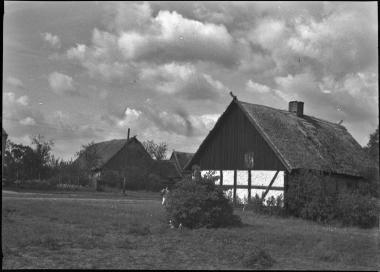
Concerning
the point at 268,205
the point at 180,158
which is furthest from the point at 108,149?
the point at 268,205

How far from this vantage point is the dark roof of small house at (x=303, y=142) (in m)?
27.2

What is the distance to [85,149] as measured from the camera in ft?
175

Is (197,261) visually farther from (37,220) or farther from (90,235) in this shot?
(37,220)

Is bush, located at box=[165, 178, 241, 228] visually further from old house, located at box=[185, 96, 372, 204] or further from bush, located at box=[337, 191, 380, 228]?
old house, located at box=[185, 96, 372, 204]

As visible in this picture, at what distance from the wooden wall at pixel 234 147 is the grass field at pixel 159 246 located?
1034 cm

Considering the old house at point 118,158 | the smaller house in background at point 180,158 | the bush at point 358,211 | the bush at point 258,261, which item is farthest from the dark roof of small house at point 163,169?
the bush at point 258,261

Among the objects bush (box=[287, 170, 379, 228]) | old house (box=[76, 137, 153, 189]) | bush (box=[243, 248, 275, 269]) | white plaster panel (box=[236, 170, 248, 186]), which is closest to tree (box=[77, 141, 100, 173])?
old house (box=[76, 137, 153, 189])

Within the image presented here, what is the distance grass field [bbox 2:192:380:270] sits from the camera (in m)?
10.6

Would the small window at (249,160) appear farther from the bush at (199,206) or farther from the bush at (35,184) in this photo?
the bush at (35,184)

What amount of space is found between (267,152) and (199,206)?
438 inches

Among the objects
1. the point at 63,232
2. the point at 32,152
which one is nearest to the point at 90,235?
the point at 63,232

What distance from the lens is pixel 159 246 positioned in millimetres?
12953

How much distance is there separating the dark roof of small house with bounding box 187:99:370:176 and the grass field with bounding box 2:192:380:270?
1004 centimetres

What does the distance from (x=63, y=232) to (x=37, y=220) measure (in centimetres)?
356
